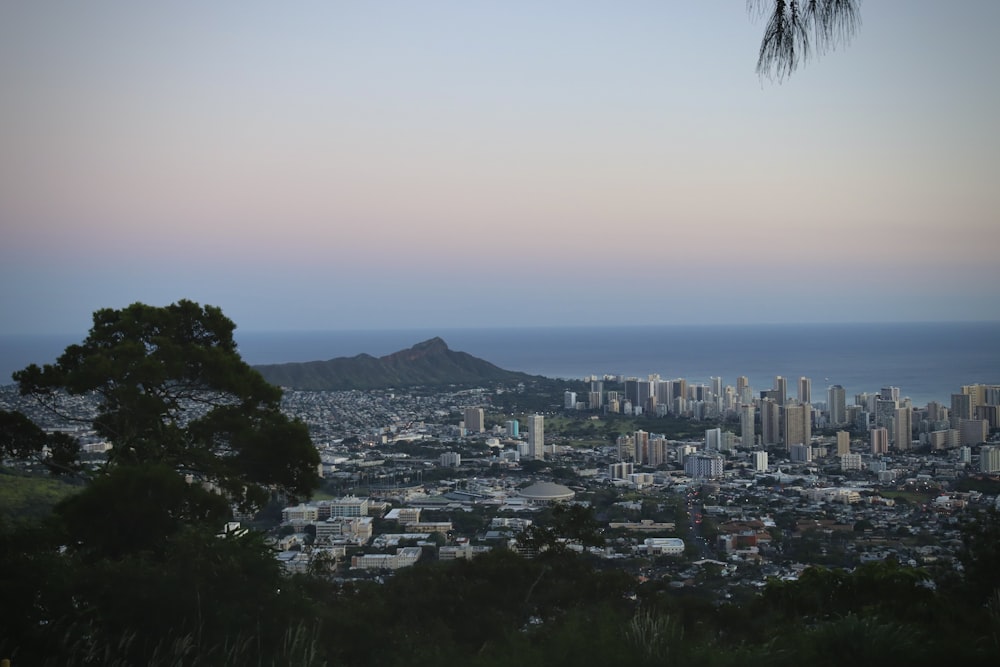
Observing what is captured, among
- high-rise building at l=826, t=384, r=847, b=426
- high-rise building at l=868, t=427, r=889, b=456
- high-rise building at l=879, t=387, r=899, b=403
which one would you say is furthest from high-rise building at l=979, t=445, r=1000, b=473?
high-rise building at l=879, t=387, r=899, b=403

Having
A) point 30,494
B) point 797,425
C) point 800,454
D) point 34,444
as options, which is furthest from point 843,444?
point 34,444

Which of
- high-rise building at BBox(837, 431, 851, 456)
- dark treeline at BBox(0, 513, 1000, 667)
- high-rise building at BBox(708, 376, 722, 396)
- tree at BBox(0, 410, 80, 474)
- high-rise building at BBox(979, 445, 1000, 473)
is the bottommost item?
high-rise building at BBox(837, 431, 851, 456)

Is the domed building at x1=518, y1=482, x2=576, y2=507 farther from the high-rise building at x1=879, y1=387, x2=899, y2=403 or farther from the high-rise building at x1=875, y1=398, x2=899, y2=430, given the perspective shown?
the high-rise building at x1=879, y1=387, x2=899, y2=403

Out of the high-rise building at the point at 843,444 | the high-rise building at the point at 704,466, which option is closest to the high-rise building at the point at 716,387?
the high-rise building at the point at 843,444

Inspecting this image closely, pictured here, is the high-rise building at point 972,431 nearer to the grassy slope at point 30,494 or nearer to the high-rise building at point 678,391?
the high-rise building at point 678,391

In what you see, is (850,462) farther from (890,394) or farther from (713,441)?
(890,394)

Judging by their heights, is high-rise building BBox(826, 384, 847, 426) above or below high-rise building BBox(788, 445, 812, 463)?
above

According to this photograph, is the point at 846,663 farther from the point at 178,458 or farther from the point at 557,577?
the point at 178,458
